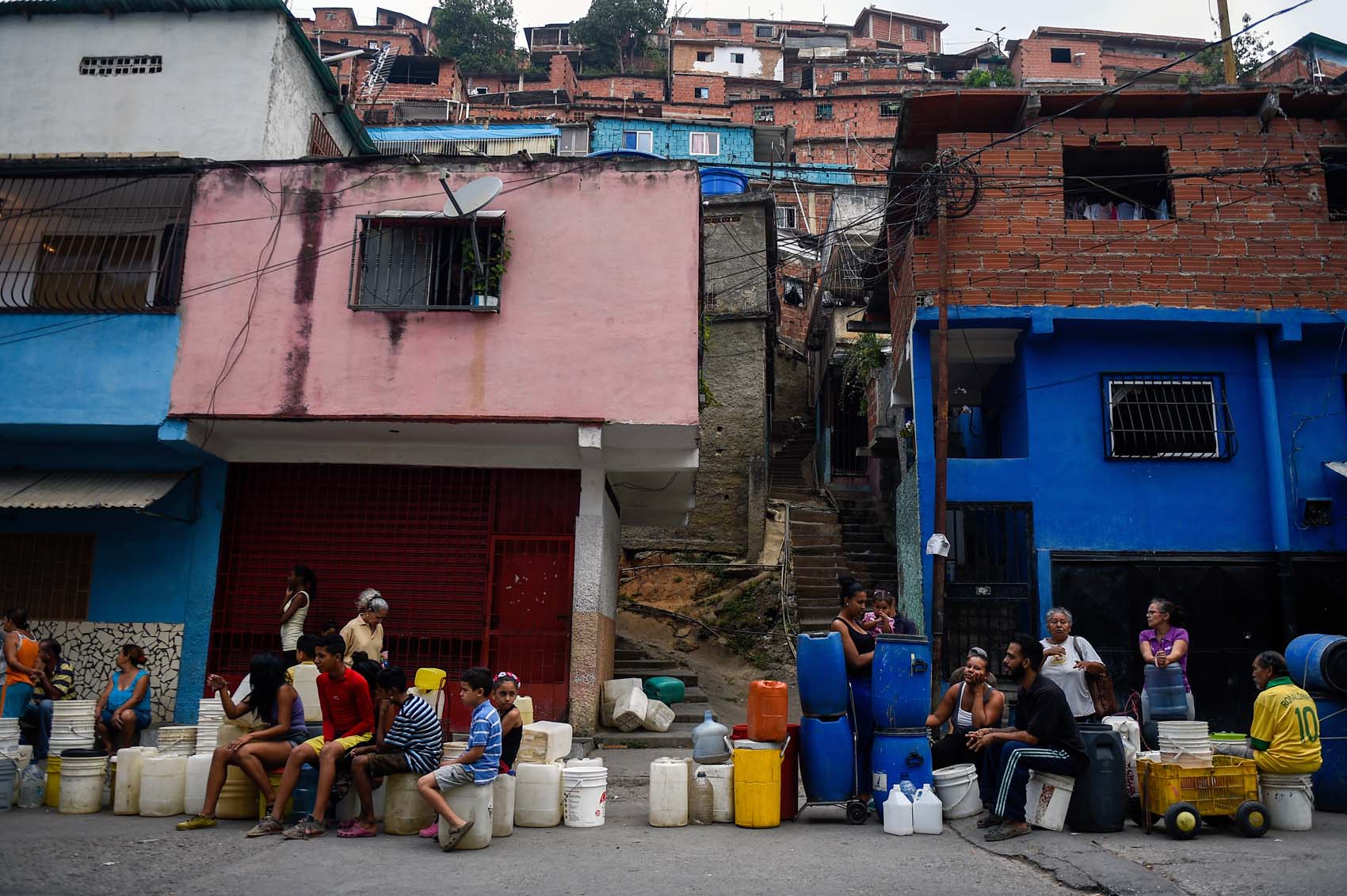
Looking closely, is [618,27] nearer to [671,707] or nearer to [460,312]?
[460,312]

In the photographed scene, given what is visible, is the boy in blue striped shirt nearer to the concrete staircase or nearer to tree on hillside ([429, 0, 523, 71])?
the concrete staircase

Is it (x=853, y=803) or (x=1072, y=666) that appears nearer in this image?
(x=853, y=803)

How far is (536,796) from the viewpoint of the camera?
7344mm

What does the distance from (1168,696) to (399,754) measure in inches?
256

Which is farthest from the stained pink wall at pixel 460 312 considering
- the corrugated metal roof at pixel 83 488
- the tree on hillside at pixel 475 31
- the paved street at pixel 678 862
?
the tree on hillside at pixel 475 31

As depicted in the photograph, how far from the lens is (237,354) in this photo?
11320mm

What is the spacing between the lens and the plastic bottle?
7414 mm

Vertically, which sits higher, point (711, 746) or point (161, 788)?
point (711, 746)

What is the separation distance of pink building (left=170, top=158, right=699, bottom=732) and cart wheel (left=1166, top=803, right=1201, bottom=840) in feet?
→ 19.8

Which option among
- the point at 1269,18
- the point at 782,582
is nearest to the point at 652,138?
the point at 782,582

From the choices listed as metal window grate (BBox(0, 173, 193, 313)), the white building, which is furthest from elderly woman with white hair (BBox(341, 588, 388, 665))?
the white building

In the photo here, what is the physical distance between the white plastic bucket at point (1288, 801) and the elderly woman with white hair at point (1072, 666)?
127cm

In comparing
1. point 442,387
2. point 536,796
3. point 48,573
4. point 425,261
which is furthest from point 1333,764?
point 48,573

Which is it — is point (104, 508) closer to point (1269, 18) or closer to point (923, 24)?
point (1269, 18)
